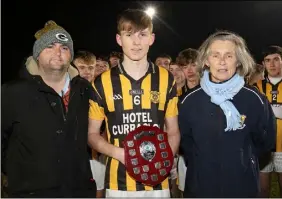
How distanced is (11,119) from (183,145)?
1169mm

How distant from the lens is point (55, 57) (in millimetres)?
2611

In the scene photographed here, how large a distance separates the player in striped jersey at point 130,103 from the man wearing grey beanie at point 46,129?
0.50 ft

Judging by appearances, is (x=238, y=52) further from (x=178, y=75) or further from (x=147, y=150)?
(x=178, y=75)

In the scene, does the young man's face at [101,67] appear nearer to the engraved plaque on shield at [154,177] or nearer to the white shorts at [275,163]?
the white shorts at [275,163]

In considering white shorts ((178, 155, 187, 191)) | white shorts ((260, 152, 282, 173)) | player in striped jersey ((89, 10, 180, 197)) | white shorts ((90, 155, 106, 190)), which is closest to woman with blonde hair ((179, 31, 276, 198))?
player in striped jersey ((89, 10, 180, 197))

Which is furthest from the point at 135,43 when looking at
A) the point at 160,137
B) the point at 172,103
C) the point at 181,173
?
the point at 181,173

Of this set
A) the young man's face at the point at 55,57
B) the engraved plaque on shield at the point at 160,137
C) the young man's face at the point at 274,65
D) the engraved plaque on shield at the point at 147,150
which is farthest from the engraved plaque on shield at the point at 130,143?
the young man's face at the point at 274,65

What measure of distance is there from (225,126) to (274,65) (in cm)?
249

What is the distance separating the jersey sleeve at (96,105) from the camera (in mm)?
2674

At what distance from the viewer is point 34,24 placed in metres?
13.1

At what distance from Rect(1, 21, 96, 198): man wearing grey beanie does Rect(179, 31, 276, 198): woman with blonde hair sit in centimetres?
73

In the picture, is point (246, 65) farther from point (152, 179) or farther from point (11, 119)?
point (11, 119)

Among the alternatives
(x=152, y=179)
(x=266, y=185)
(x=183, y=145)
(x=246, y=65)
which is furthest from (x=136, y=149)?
(x=266, y=185)

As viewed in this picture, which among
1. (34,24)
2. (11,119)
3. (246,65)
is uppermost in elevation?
(34,24)
